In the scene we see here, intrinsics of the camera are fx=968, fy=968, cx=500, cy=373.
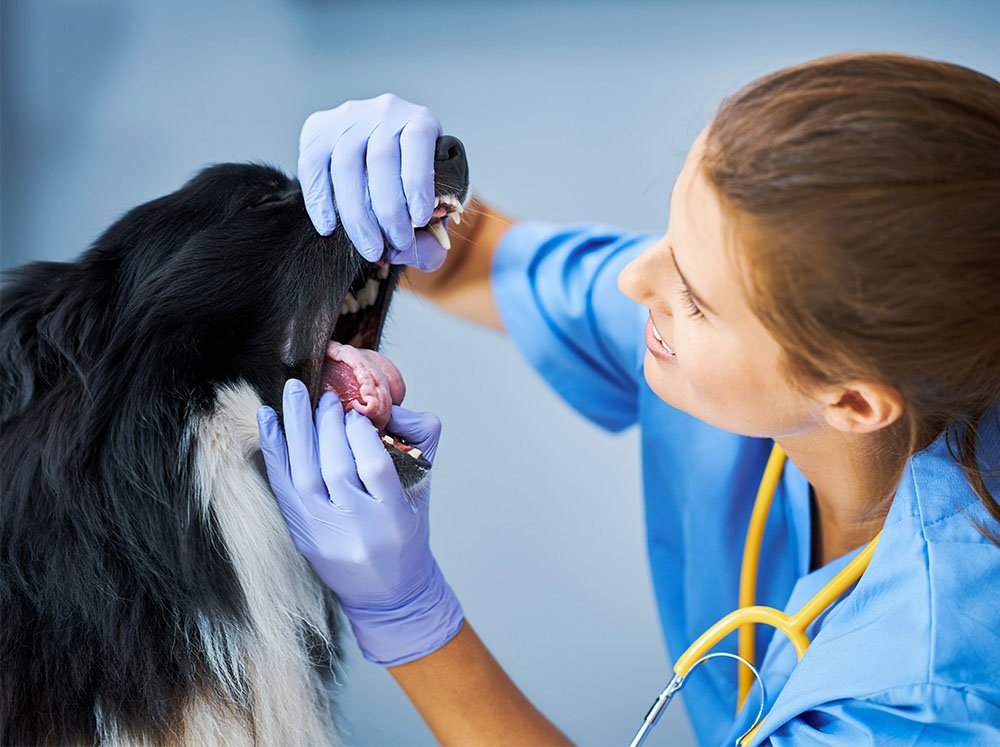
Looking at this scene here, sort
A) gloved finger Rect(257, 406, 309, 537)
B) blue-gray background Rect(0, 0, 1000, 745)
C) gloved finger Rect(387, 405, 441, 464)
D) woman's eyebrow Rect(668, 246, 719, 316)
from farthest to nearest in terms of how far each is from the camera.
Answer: blue-gray background Rect(0, 0, 1000, 745), gloved finger Rect(387, 405, 441, 464), gloved finger Rect(257, 406, 309, 537), woman's eyebrow Rect(668, 246, 719, 316)

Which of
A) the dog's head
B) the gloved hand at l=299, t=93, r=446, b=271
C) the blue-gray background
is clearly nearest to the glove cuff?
the dog's head

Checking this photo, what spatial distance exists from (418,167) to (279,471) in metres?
0.31

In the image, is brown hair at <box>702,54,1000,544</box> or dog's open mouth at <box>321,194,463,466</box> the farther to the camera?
dog's open mouth at <box>321,194,463,466</box>

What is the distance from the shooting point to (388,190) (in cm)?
92

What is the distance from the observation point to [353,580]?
91cm

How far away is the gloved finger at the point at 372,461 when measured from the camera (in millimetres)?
854

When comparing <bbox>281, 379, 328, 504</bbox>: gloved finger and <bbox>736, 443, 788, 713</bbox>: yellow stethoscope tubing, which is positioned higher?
<bbox>281, 379, 328, 504</bbox>: gloved finger

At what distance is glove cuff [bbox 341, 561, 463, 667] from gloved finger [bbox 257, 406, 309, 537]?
131 millimetres

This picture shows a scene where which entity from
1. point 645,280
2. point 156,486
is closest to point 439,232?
point 645,280

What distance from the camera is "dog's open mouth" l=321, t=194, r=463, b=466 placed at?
0.92m

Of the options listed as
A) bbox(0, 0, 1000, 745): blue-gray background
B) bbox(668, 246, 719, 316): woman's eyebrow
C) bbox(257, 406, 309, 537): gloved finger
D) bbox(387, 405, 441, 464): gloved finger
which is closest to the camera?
bbox(668, 246, 719, 316): woman's eyebrow

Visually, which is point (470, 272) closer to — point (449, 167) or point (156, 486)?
point (449, 167)

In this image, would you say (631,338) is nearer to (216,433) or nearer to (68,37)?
(216,433)

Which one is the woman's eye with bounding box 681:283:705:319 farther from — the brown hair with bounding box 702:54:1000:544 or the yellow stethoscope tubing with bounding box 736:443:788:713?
the yellow stethoscope tubing with bounding box 736:443:788:713
